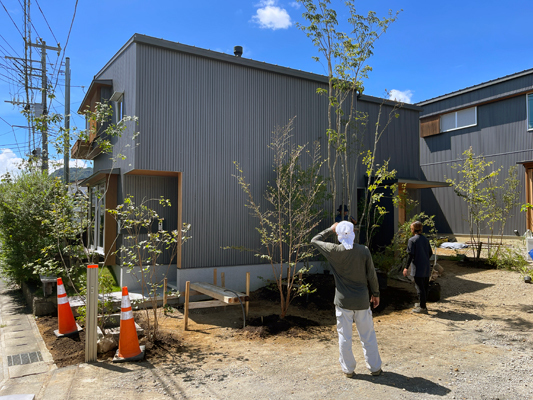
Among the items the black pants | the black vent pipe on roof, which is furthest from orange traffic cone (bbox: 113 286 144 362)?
the black vent pipe on roof

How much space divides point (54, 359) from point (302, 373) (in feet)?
11.0

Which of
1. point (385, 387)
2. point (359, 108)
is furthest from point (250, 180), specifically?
point (385, 387)

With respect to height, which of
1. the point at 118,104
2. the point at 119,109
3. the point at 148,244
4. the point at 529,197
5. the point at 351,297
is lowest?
the point at 351,297

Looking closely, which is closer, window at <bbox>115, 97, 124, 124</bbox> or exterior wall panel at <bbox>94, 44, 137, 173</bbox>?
exterior wall panel at <bbox>94, 44, 137, 173</bbox>

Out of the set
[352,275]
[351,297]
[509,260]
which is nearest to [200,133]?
[352,275]

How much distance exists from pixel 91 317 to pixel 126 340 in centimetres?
55

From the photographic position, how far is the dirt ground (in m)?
4.20

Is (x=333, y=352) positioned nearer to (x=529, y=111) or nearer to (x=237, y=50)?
(x=237, y=50)

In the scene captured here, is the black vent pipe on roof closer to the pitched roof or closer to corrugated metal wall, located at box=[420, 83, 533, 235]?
corrugated metal wall, located at box=[420, 83, 533, 235]

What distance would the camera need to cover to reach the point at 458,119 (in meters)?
19.0

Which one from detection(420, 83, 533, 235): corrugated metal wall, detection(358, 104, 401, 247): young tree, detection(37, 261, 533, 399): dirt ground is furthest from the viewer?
detection(420, 83, 533, 235): corrugated metal wall

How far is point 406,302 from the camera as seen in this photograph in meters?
8.61

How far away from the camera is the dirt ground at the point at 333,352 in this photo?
420 cm

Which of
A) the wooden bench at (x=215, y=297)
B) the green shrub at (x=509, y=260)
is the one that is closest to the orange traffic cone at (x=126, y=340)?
the wooden bench at (x=215, y=297)
